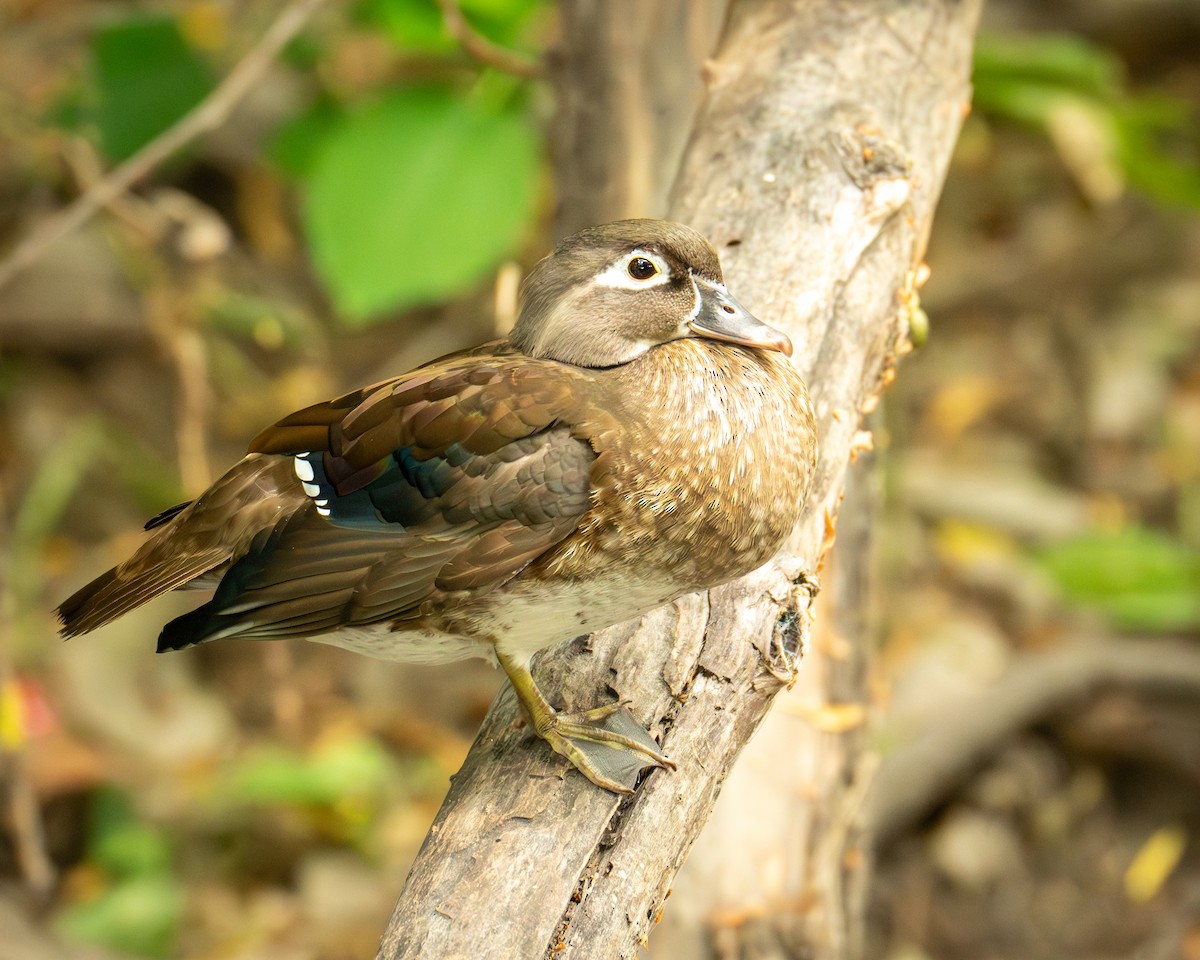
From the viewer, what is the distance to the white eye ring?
172 centimetres

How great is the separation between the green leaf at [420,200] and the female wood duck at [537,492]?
157 cm

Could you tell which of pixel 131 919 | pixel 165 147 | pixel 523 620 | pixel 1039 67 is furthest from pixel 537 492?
pixel 1039 67

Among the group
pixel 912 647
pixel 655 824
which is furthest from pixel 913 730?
pixel 655 824

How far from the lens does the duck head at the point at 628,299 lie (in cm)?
172

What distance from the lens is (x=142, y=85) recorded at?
4.04 meters

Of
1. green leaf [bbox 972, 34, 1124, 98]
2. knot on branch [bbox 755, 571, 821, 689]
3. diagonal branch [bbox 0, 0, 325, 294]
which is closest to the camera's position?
knot on branch [bbox 755, 571, 821, 689]

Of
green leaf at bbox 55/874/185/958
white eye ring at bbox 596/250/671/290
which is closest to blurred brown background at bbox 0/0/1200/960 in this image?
green leaf at bbox 55/874/185/958

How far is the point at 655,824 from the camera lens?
1.59m

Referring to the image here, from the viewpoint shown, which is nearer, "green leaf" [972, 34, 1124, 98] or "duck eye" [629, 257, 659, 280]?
"duck eye" [629, 257, 659, 280]

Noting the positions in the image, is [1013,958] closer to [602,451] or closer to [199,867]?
[199,867]

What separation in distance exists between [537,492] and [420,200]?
6.26 feet

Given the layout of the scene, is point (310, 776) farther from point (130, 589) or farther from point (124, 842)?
Answer: point (130, 589)

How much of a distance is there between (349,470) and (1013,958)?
2600 millimetres

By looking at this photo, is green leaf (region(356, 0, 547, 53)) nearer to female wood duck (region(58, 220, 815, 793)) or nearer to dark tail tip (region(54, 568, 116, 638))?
female wood duck (region(58, 220, 815, 793))
